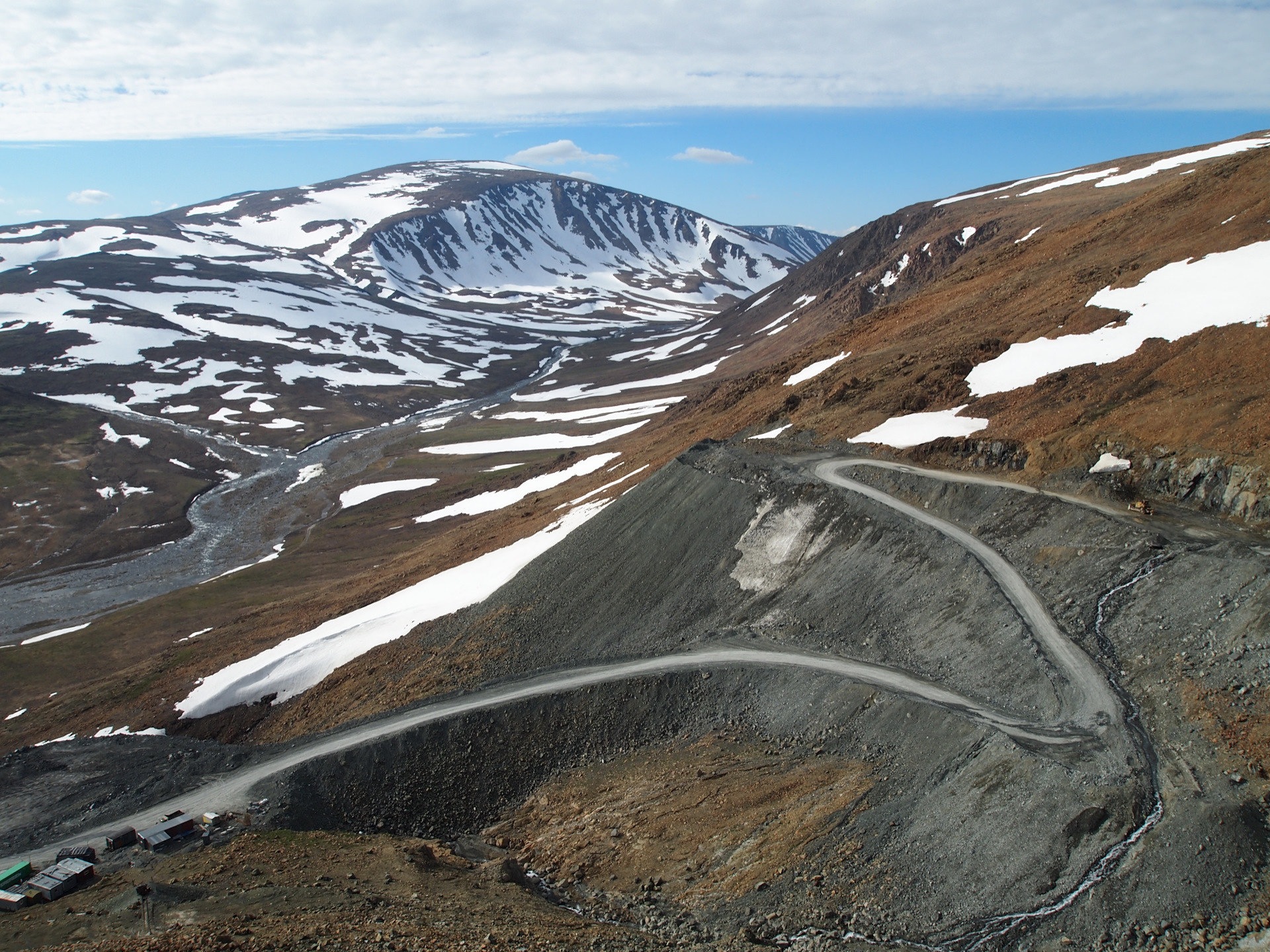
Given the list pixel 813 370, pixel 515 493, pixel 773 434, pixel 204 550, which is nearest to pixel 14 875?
pixel 773 434

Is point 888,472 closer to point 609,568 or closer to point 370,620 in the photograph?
point 609,568

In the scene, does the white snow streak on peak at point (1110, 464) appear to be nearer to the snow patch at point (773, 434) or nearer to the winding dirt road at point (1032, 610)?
the winding dirt road at point (1032, 610)

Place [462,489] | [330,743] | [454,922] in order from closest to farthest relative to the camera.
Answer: [454,922], [330,743], [462,489]

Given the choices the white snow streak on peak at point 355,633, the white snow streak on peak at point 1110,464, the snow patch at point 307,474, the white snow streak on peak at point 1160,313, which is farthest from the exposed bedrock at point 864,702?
the snow patch at point 307,474

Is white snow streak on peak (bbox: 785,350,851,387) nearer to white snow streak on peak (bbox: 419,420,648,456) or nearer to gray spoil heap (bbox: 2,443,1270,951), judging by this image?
gray spoil heap (bbox: 2,443,1270,951)

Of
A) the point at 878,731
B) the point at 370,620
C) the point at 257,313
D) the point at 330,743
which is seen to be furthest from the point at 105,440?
the point at 878,731

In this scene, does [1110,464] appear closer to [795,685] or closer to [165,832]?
[795,685]
